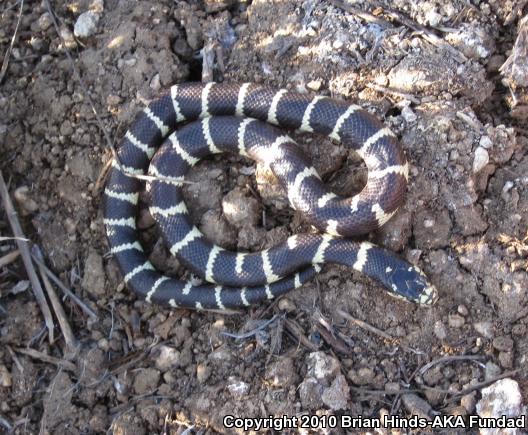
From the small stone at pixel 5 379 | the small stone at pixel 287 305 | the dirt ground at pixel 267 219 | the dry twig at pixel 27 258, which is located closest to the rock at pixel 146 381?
the dirt ground at pixel 267 219

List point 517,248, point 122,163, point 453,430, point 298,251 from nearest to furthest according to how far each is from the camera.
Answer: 1. point 453,430
2. point 517,248
3. point 298,251
4. point 122,163

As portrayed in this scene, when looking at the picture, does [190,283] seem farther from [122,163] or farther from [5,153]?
[5,153]

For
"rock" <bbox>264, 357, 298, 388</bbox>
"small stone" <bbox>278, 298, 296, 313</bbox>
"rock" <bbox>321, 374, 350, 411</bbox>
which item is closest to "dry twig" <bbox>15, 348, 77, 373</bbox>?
"rock" <bbox>264, 357, 298, 388</bbox>

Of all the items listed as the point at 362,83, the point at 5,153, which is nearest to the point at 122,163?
the point at 5,153

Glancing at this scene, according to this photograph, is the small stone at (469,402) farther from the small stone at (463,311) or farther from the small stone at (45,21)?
the small stone at (45,21)

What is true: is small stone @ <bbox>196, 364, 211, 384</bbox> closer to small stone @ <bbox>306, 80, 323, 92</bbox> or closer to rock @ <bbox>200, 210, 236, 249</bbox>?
rock @ <bbox>200, 210, 236, 249</bbox>

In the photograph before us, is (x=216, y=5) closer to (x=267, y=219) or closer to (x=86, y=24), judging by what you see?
(x=86, y=24)
